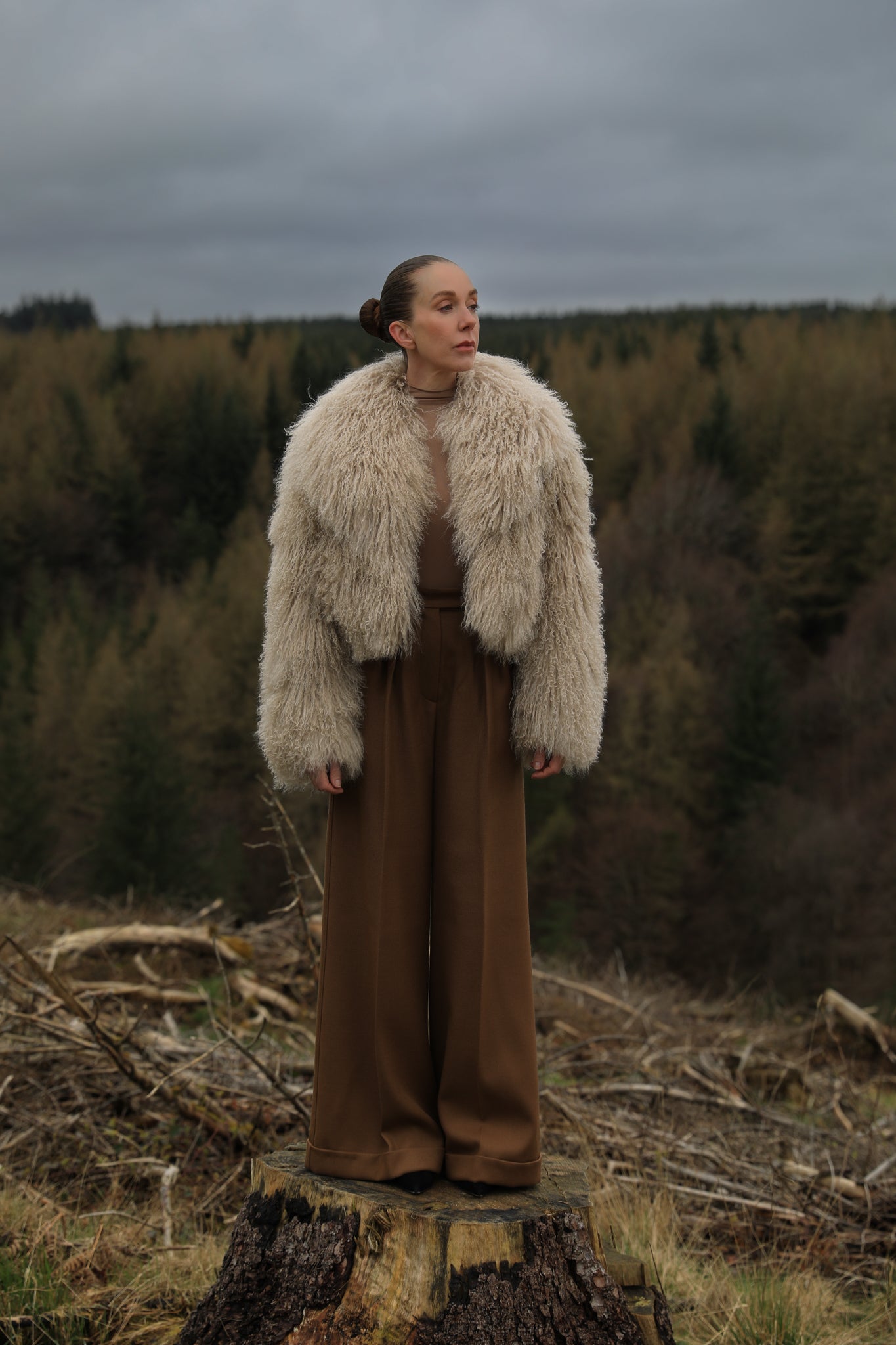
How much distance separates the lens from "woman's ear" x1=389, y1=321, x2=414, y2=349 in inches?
143

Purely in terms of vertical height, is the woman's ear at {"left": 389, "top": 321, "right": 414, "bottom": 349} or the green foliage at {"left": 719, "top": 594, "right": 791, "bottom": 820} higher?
the woman's ear at {"left": 389, "top": 321, "right": 414, "bottom": 349}

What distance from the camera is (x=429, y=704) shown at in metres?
3.66

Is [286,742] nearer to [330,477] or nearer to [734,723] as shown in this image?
[330,477]

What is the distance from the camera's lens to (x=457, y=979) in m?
3.57

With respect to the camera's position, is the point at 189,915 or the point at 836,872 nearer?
the point at 189,915

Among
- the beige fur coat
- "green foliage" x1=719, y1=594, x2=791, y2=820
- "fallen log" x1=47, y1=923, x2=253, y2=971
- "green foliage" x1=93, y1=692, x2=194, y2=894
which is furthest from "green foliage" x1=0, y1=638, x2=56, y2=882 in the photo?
the beige fur coat

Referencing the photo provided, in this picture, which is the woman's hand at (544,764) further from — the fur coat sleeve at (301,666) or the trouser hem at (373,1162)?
the trouser hem at (373,1162)

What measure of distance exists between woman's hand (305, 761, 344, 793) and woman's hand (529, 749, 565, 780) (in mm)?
526

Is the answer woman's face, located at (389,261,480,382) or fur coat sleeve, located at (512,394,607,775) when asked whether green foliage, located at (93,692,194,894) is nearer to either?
fur coat sleeve, located at (512,394,607,775)

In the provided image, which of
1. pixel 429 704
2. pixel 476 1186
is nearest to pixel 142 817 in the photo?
pixel 429 704

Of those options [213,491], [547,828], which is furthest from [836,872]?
[213,491]

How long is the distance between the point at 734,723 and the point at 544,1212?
43.3 m

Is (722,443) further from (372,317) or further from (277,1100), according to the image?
(372,317)

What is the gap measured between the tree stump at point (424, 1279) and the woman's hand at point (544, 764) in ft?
3.60
